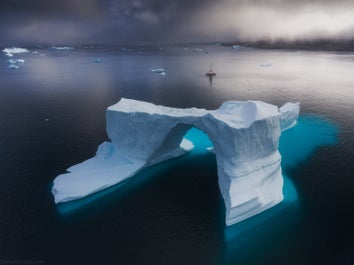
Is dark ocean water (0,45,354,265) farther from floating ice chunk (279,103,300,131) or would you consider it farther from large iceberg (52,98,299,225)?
floating ice chunk (279,103,300,131)

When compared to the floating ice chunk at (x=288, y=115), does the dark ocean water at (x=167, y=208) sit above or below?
below

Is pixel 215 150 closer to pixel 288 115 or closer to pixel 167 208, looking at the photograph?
pixel 167 208

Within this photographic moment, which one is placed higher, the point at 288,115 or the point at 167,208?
the point at 288,115

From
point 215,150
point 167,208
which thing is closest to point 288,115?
point 215,150

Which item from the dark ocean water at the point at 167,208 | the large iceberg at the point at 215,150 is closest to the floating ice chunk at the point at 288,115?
the dark ocean water at the point at 167,208

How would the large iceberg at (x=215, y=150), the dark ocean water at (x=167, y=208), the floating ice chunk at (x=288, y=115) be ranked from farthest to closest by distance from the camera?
1. the floating ice chunk at (x=288, y=115)
2. the large iceberg at (x=215, y=150)
3. the dark ocean water at (x=167, y=208)

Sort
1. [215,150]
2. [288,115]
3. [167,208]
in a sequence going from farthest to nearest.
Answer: [288,115] < [215,150] < [167,208]

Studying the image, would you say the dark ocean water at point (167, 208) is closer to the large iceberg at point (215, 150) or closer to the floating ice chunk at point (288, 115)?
the large iceberg at point (215, 150)

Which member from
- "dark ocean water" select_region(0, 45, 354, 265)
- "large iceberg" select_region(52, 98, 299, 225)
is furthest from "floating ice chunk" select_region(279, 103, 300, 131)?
"large iceberg" select_region(52, 98, 299, 225)

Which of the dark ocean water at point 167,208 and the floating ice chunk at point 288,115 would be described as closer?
the dark ocean water at point 167,208

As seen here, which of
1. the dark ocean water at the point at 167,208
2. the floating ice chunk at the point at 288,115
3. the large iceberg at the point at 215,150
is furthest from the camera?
the floating ice chunk at the point at 288,115
